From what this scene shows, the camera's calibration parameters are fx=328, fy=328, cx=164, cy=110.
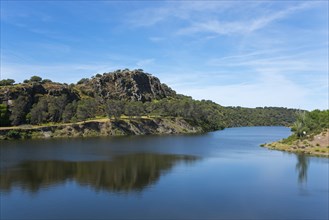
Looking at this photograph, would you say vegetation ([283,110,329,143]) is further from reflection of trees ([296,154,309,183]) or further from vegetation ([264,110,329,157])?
reflection of trees ([296,154,309,183])

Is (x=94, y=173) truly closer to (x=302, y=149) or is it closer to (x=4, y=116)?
(x=302, y=149)

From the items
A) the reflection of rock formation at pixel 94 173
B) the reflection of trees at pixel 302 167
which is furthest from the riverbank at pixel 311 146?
the reflection of rock formation at pixel 94 173

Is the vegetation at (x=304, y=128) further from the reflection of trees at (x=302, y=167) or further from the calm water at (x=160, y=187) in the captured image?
the calm water at (x=160, y=187)

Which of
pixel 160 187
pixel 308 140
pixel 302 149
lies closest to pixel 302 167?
pixel 302 149

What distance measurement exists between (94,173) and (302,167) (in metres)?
57.7

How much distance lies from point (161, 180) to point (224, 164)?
99.9ft

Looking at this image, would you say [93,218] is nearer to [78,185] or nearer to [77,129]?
[78,185]

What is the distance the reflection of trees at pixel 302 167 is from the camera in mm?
77675

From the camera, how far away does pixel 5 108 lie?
193 metres

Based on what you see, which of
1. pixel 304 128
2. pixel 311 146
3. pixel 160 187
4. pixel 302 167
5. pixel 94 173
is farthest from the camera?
pixel 304 128

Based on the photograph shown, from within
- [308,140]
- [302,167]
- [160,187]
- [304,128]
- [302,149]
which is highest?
[304,128]

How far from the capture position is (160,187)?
65.3 metres

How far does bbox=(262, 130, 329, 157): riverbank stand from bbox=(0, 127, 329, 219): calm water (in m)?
14.2

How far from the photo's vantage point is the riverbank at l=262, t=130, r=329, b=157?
12000 centimetres
